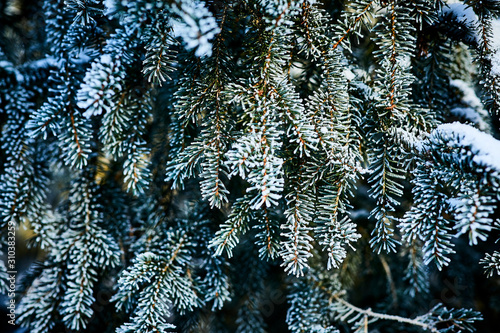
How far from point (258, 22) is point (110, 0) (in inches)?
12.1

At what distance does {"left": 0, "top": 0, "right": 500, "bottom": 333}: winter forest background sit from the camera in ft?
1.96

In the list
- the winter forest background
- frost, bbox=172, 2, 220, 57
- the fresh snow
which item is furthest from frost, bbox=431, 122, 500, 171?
frost, bbox=172, 2, 220, 57

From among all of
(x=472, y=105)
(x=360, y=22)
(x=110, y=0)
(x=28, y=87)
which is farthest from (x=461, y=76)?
(x=28, y=87)

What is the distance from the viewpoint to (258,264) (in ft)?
3.17

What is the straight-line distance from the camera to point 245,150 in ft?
1.85

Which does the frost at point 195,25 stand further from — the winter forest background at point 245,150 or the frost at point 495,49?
the frost at point 495,49

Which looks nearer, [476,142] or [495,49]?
[476,142]

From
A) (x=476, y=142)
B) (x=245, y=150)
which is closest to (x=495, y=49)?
(x=476, y=142)

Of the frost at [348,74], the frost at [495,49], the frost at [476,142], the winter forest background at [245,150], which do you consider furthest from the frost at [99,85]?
the frost at [495,49]

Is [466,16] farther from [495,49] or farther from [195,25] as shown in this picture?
[195,25]

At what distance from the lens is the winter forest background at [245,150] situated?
596mm

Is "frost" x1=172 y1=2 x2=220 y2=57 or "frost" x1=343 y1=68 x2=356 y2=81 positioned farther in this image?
"frost" x1=343 y1=68 x2=356 y2=81

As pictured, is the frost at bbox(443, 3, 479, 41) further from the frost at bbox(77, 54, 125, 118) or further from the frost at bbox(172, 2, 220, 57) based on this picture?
the frost at bbox(77, 54, 125, 118)

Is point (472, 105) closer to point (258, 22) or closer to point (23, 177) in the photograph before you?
point (258, 22)
